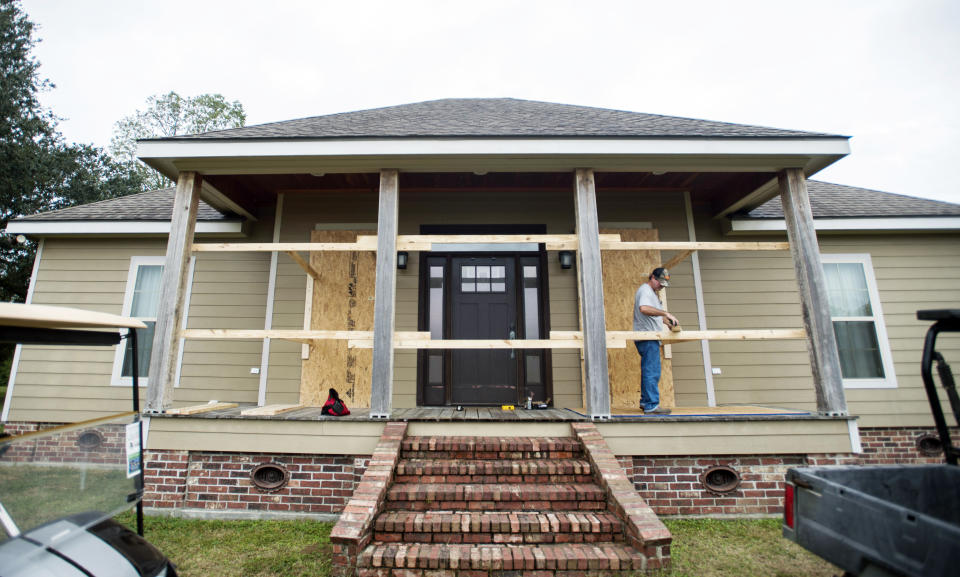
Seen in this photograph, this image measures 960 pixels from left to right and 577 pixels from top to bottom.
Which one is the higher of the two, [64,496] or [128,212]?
[128,212]

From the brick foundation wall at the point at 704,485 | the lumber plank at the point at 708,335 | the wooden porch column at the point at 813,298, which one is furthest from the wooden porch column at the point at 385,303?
the wooden porch column at the point at 813,298

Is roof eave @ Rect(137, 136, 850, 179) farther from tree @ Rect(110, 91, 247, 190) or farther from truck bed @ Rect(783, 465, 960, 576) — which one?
tree @ Rect(110, 91, 247, 190)

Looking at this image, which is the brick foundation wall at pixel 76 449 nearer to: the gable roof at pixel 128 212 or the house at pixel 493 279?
the house at pixel 493 279

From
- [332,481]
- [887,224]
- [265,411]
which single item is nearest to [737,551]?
[332,481]

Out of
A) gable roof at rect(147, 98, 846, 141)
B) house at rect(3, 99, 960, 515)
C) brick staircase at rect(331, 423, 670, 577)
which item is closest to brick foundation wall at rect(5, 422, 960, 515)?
brick staircase at rect(331, 423, 670, 577)

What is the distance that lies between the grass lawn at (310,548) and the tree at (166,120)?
1983 cm

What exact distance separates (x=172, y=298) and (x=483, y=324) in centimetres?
348

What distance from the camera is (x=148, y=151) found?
4.18m

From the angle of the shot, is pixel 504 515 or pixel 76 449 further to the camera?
pixel 504 515

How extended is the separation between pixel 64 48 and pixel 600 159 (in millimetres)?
29332

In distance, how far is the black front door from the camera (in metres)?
5.62

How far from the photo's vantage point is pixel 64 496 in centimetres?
190

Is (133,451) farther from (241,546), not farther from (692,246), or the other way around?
(692,246)

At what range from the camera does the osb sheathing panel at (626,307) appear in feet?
18.0
